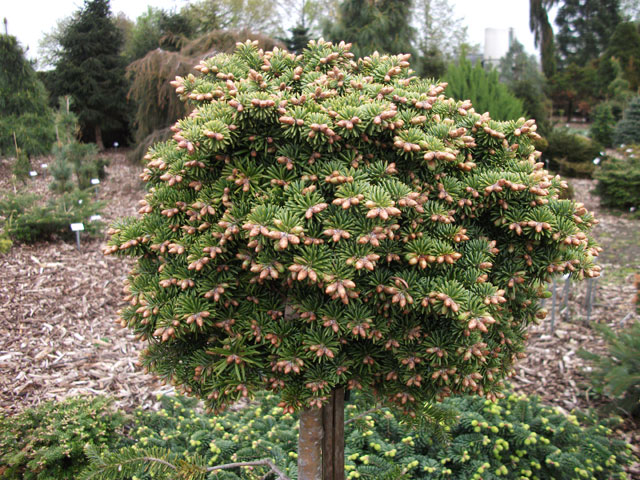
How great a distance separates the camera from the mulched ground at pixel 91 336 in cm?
367

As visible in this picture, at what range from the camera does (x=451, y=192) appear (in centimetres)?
147

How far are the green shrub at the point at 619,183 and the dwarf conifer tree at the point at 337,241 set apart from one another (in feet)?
29.4

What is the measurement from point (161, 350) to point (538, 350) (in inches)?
157

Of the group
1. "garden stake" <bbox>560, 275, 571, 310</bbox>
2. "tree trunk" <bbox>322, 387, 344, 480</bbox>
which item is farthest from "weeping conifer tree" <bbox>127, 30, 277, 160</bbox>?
"tree trunk" <bbox>322, 387, 344, 480</bbox>

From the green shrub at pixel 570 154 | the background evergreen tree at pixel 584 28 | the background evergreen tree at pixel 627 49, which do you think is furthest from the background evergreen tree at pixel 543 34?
the green shrub at pixel 570 154

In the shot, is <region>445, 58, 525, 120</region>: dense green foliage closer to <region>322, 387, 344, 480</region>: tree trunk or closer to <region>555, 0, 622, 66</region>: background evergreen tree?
<region>322, 387, 344, 480</region>: tree trunk

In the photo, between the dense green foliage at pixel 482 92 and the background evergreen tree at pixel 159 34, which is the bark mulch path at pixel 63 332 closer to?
the dense green foliage at pixel 482 92

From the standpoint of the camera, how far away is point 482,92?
7.73 metres

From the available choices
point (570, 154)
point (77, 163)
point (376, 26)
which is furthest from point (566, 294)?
point (570, 154)

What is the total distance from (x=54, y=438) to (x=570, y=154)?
13533mm

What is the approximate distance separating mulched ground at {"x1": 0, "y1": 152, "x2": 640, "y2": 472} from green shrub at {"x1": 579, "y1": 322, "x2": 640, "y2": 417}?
18 cm

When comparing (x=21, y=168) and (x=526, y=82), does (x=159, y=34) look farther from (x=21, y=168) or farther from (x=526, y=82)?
(x=526, y=82)

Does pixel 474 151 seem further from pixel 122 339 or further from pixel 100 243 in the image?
pixel 100 243

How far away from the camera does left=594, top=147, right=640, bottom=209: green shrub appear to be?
29.4 feet
